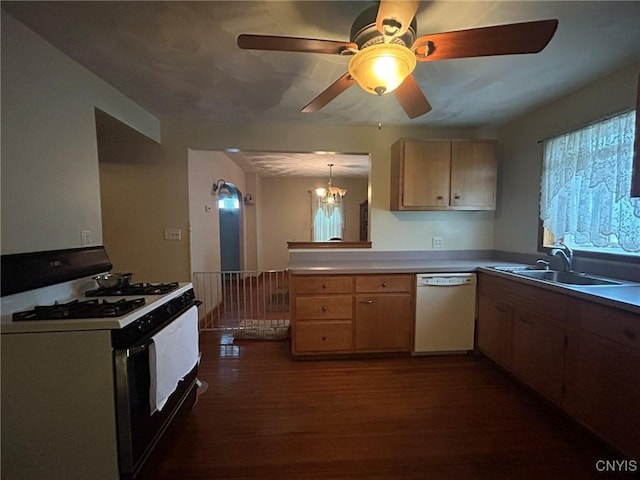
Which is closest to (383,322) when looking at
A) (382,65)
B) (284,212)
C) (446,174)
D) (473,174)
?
(446,174)

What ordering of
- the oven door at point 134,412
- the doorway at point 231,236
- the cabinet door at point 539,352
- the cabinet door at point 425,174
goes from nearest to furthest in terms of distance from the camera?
the oven door at point 134,412 → the cabinet door at point 539,352 → the cabinet door at point 425,174 → the doorway at point 231,236

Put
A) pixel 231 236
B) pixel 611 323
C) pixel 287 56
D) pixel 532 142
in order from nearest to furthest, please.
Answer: pixel 611 323 < pixel 287 56 < pixel 532 142 < pixel 231 236

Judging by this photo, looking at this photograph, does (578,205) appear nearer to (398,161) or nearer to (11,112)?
(398,161)

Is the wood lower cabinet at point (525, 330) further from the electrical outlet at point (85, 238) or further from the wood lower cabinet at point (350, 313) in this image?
the electrical outlet at point (85, 238)

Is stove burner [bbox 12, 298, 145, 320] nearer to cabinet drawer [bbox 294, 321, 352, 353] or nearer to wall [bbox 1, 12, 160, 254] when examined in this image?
wall [bbox 1, 12, 160, 254]

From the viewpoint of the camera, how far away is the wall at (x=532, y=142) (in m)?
1.99

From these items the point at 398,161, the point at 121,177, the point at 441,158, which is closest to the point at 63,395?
the point at 121,177

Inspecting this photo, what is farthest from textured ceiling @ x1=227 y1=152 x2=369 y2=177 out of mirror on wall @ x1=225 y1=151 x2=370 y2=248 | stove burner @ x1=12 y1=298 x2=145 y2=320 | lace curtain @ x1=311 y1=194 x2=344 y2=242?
stove burner @ x1=12 y1=298 x2=145 y2=320

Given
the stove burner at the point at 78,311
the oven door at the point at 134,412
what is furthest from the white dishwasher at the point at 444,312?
the stove burner at the point at 78,311

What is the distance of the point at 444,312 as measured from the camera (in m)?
2.63

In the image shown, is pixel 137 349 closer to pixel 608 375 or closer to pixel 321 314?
pixel 321 314

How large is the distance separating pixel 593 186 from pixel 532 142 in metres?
0.87

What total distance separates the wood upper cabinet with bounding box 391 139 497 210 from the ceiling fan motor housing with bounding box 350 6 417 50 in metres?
1.53

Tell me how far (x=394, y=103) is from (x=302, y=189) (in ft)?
15.3
